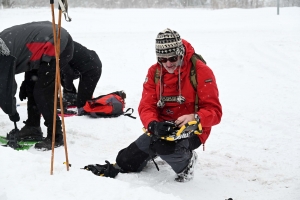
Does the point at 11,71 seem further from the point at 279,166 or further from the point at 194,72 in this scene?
the point at 279,166

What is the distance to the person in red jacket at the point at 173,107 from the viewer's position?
3699mm

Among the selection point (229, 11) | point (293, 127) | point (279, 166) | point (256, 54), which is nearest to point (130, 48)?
point (256, 54)

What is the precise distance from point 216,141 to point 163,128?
5.79 feet

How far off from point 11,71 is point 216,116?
216 centimetres

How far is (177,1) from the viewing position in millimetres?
45125

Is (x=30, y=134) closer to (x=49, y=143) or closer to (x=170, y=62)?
(x=49, y=143)

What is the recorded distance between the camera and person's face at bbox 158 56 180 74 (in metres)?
3.72

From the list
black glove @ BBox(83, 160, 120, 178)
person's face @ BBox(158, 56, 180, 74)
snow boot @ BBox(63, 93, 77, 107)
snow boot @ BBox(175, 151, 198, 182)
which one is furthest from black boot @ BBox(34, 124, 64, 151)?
snow boot @ BBox(63, 93, 77, 107)

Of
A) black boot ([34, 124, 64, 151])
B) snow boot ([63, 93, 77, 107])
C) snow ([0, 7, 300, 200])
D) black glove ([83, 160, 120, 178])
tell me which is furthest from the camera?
snow boot ([63, 93, 77, 107])

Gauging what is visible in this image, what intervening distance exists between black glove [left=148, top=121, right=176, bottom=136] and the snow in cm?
52

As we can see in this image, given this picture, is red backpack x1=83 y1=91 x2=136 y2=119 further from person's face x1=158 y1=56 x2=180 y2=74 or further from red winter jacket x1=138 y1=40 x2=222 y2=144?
person's face x1=158 y1=56 x2=180 y2=74

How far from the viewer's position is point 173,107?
3.99 metres

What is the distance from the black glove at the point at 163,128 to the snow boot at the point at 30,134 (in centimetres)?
209

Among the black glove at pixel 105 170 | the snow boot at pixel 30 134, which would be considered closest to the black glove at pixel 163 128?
the black glove at pixel 105 170
